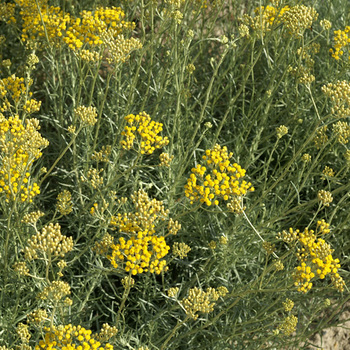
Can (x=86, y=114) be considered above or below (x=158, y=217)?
above

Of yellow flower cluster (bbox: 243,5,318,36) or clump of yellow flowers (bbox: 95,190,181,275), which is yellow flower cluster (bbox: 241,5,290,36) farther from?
clump of yellow flowers (bbox: 95,190,181,275)

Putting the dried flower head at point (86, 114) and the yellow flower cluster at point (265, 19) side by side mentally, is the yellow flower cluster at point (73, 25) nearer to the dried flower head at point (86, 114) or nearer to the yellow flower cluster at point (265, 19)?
the dried flower head at point (86, 114)

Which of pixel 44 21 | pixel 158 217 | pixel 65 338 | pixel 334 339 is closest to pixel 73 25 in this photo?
pixel 44 21

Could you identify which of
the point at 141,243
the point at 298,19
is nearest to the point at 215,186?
the point at 141,243

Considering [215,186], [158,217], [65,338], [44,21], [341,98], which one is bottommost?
[65,338]

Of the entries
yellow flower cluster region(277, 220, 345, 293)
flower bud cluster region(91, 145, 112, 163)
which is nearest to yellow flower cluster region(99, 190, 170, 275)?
flower bud cluster region(91, 145, 112, 163)

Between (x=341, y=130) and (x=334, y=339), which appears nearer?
(x=341, y=130)

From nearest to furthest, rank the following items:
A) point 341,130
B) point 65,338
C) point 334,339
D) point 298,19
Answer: point 65,338
point 341,130
point 298,19
point 334,339

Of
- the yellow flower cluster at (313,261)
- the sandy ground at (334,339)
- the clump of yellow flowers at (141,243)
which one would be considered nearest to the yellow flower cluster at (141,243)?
the clump of yellow flowers at (141,243)

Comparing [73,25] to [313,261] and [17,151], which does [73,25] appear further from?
[313,261]

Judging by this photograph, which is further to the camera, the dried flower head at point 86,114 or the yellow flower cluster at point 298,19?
the yellow flower cluster at point 298,19

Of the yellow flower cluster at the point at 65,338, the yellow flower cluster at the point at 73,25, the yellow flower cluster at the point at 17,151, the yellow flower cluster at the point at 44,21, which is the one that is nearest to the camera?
the yellow flower cluster at the point at 65,338

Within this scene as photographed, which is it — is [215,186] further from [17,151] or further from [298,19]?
[298,19]

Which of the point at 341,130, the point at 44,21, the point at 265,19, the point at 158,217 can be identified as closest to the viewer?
the point at 158,217
